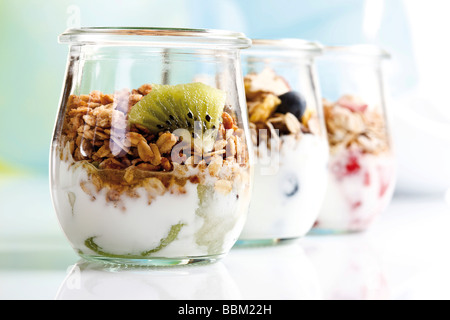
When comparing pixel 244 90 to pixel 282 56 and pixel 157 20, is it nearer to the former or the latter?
pixel 282 56

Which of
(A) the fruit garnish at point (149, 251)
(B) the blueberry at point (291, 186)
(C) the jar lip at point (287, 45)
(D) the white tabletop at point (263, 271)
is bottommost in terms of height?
(D) the white tabletop at point (263, 271)

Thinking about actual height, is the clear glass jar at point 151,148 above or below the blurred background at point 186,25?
below

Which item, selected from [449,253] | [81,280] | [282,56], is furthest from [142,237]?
[449,253]

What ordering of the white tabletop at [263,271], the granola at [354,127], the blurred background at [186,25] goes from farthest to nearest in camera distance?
the blurred background at [186,25]
the granola at [354,127]
the white tabletop at [263,271]

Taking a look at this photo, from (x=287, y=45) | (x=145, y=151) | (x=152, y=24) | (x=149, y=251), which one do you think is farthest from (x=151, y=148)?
(x=152, y=24)

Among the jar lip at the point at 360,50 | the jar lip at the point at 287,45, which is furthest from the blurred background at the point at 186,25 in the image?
the jar lip at the point at 287,45

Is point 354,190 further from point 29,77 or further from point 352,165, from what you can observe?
point 29,77

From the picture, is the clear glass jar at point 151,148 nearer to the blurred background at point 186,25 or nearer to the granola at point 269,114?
the granola at point 269,114

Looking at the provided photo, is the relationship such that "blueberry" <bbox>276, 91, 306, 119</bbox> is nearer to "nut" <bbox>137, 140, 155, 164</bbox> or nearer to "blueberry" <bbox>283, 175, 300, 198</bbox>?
"blueberry" <bbox>283, 175, 300, 198</bbox>
